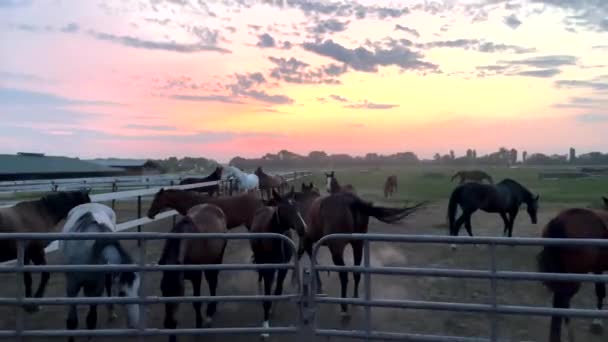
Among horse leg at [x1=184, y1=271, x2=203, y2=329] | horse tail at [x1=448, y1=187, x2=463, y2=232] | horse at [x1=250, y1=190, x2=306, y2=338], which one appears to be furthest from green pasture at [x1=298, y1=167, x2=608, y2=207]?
horse leg at [x1=184, y1=271, x2=203, y2=329]

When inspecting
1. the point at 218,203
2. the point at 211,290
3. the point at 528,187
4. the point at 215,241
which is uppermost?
the point at 218,203

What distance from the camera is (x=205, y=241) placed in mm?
6777

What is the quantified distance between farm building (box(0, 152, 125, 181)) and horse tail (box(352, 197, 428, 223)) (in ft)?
101

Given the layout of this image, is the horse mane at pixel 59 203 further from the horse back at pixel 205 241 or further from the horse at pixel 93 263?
the horse back at pixel 205 241

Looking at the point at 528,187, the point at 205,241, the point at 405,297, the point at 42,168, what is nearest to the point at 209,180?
the point at 405,297

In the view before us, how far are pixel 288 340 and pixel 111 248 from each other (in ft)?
7.15

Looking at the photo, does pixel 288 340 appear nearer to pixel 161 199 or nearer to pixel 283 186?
pixel 161 199

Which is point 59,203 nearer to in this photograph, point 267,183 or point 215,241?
point 215,241

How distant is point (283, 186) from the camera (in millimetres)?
26906

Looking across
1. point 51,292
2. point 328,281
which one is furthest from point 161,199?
point 328,281

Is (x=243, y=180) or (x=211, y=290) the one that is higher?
(x=243, y=180)

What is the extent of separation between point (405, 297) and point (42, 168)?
39.8 meters

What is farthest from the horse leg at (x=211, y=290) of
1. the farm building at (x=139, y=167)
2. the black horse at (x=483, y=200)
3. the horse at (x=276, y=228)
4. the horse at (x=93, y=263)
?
the farm building at (x=139, y=167)

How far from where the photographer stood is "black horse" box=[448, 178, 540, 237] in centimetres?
1334
